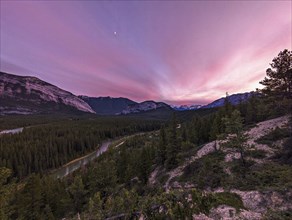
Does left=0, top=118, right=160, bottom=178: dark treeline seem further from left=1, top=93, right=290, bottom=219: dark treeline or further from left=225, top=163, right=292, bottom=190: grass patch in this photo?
left=225, top=163, right=292, bottom=190: grass patch

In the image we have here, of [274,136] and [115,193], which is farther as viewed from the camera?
[274,136]

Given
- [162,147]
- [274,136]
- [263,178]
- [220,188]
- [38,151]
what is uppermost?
[274,136]

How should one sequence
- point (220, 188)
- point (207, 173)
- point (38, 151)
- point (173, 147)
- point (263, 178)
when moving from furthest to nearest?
point (38, 151) → point (173, 147) → point (207, 173) → point (220, 188) → point (263, 178)

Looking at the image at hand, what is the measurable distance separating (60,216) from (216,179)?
26.2 m

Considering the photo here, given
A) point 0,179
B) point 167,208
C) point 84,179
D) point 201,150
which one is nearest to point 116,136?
point 84,179

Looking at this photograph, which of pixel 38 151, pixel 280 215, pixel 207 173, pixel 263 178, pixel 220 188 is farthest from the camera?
pixel 38 151

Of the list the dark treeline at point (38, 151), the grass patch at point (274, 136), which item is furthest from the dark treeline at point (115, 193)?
the dark treeline at point (38, 151)

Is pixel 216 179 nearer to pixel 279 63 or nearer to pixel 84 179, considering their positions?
pixel 279 63

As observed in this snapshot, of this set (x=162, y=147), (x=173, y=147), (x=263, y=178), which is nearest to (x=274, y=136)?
(x=263, y=178)

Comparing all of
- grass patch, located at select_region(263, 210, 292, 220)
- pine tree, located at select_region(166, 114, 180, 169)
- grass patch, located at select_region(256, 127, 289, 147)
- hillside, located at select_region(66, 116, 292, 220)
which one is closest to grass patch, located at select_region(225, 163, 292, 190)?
hillside, located at select_region(66, 116, 292, 220)

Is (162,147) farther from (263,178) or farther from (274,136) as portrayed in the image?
(263,178)

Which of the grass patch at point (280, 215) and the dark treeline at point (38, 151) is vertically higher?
the grass patch at point (280, 215)

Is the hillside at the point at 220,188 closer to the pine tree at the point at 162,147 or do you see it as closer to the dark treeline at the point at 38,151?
the pine tree at the point at 162,147

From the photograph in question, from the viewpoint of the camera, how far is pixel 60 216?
29188 mm
